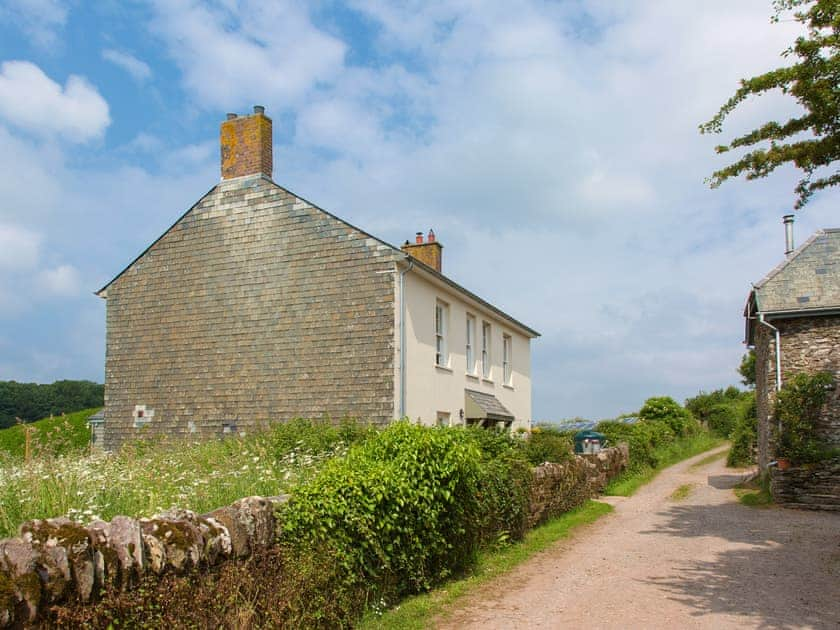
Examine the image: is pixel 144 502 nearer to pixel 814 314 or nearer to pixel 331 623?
pixel 331 623

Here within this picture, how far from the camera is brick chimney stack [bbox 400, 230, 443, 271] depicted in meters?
23.0

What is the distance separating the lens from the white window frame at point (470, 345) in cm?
2142

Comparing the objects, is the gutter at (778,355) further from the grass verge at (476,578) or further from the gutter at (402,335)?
the gutter at (402,335)

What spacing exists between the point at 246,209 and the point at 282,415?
17.9 feet

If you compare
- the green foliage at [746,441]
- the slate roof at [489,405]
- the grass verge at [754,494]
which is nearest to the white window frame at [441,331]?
the slate roof at [489,405]

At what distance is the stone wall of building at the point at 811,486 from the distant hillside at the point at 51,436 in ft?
47.7

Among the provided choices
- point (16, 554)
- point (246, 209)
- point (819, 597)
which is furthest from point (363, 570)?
point (246, 209)

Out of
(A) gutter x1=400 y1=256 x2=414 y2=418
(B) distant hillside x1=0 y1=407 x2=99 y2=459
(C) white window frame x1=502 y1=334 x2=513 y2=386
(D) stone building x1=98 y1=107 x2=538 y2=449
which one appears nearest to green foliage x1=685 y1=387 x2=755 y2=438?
(C) white window frame x1=502 y1=334 x2=513 y2=386

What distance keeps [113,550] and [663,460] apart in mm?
26096

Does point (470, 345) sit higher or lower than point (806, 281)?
lower

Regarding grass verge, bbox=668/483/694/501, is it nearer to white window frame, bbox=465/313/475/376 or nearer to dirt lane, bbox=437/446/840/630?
dirt lane, bbox=437/446/840/630

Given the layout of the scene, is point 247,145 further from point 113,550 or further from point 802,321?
point 113,550

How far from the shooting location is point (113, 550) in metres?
5.26

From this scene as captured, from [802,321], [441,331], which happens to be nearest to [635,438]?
[802,321]
